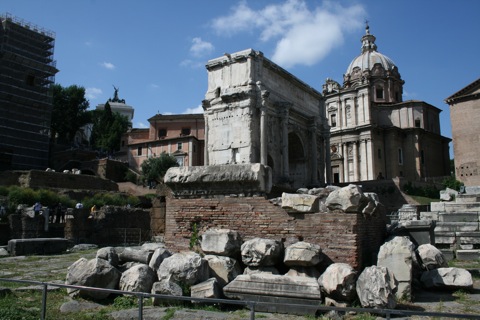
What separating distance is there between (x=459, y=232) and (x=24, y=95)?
3687 cm

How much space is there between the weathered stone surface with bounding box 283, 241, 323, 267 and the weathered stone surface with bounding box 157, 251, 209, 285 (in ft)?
3.92

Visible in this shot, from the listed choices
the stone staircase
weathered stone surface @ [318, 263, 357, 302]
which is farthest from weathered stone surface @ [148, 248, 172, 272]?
the stone staircase

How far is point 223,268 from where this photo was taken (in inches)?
246

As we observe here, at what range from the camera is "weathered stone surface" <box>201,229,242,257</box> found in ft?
21.5

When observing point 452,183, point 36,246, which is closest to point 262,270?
point 36,246

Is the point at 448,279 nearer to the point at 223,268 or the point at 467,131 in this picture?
the point at 223,268

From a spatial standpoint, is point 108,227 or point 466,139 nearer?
point 108,227

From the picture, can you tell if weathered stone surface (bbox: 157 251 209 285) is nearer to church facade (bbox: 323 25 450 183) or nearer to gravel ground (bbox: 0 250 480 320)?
gravel ground (bbox: 0 250 480 320)

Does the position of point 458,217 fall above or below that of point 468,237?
above

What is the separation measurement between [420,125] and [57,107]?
4253cm

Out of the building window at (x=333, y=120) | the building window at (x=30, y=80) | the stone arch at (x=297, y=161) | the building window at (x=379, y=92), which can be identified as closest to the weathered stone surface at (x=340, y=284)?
the stone arch at (x=297, y=161)

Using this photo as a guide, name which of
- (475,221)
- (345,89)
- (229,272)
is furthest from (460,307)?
(345,89)

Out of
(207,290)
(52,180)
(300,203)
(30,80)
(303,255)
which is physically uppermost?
(30,80)

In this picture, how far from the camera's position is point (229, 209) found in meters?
7.37
